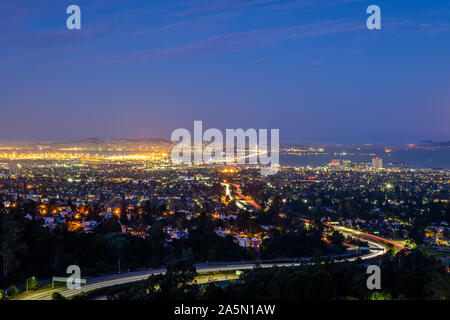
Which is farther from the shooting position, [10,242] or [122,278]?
[10,242]

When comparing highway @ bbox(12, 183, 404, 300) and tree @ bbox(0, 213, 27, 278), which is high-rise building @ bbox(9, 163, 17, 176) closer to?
Answer: tree @ bbox(0, 213, 27, 278)

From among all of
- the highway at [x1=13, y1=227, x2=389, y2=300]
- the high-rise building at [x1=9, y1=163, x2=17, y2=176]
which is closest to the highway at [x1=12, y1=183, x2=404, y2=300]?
the highway at [x1=13, y1=227, x2=389, y2=300]

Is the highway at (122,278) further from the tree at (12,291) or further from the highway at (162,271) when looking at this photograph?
the tree at (12,291)

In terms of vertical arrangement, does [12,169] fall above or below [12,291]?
above

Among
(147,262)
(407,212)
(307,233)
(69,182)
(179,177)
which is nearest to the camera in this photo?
(147,262)

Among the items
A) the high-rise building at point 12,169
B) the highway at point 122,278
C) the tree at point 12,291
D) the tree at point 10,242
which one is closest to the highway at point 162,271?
the highway at point 122,278

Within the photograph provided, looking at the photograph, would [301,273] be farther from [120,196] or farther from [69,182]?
[69,182]

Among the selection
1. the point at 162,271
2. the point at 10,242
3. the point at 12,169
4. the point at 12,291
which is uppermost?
the point at 10,242

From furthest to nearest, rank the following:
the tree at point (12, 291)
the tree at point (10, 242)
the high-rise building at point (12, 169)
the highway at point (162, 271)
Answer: the high-rise building at point (12, 169), the tree at point (10, 242), the highway at point (162, 271), the tree at point (12, 291)

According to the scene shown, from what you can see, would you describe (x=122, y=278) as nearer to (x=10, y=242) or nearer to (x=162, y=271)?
(x=162, y=271)

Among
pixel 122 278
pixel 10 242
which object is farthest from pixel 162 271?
pixel 10 242
